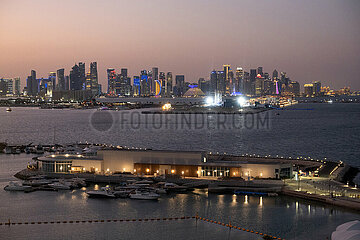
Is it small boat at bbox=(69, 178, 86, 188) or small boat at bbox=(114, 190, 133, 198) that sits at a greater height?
small boat at bbox=(69, 178, 86, 188)

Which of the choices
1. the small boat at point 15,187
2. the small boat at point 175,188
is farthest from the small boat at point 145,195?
the small boat at point 15,187

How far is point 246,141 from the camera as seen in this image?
49.9 meters

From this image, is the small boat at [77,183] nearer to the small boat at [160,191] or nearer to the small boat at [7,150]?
the small boat at [160,191]

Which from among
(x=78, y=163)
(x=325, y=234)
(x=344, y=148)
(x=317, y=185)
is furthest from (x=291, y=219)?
(x=344, y=148)

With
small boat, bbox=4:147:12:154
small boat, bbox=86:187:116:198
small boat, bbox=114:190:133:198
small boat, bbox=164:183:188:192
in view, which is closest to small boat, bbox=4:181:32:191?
small boat, bbox=86:187:116:198

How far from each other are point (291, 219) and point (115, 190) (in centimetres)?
909

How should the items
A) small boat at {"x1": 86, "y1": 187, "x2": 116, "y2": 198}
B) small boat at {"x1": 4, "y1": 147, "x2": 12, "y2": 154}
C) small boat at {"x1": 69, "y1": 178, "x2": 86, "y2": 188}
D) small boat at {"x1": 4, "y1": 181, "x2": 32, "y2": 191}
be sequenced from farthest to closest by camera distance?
small boat at {"x1": 4, "y1": 147, "x2": 12, "y2": 154}
small boat at {"x1": 69, "y1": 178, "x2": 86, "y2": 188}
small boat at {"x1": 4, "y1": 181, "x2": 32, "y2": 191}
small boat at {"x1": 86, "y1": 187, "x2": 116, "y2": 198}

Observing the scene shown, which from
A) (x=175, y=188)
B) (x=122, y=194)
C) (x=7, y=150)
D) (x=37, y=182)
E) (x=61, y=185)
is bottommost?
(x=122, y=194)

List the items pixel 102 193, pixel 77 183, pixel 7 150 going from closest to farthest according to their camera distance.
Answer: pixel 102 193
pixel 77 183
pixel 7 150

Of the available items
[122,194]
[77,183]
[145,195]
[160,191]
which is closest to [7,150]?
[77,183]

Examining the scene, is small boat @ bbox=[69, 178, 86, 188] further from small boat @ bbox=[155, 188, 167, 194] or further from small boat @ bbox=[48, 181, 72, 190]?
small boat @ bbox=[155, 188, 167, 194]

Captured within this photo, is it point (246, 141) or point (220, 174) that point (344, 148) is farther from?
point (220, 174)

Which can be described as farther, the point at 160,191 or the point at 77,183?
the point at 77,183

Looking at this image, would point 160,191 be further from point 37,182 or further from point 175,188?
point 37,182
